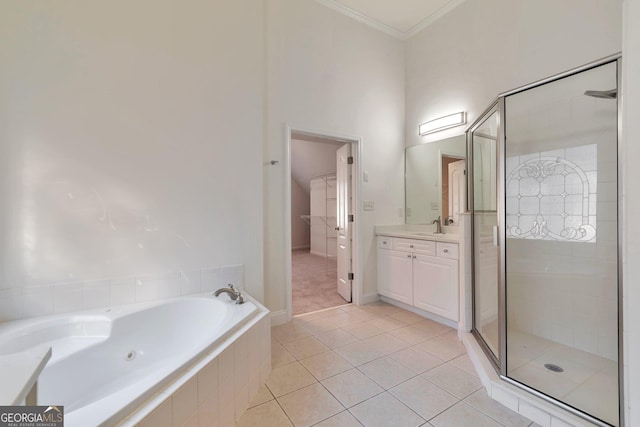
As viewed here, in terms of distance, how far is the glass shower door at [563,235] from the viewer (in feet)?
5.84

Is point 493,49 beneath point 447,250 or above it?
above

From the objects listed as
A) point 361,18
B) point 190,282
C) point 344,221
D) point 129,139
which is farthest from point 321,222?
point 129,139

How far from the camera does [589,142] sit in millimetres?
1918

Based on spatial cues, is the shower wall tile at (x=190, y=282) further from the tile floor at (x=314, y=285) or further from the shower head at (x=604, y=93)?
the shower head at (x=604, y=93)

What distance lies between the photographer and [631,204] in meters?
0.99

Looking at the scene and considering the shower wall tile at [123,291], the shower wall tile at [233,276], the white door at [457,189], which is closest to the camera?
the shower wall tile at [123,291]

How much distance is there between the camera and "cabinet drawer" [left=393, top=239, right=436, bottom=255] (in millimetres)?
2746

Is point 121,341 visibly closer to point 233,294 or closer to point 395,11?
point 233,294

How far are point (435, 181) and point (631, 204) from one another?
2.28m

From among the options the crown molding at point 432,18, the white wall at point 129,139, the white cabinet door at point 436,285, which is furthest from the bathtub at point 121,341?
the crown molding at point 432,18

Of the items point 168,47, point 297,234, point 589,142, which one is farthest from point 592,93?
point 297,234

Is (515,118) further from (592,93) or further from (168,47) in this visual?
(168,47)

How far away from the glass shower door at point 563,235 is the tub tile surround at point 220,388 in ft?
5.07

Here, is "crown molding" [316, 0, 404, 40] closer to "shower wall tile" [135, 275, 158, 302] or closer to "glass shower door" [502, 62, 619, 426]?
"glass shower door" [502, 62, 619, 426]
